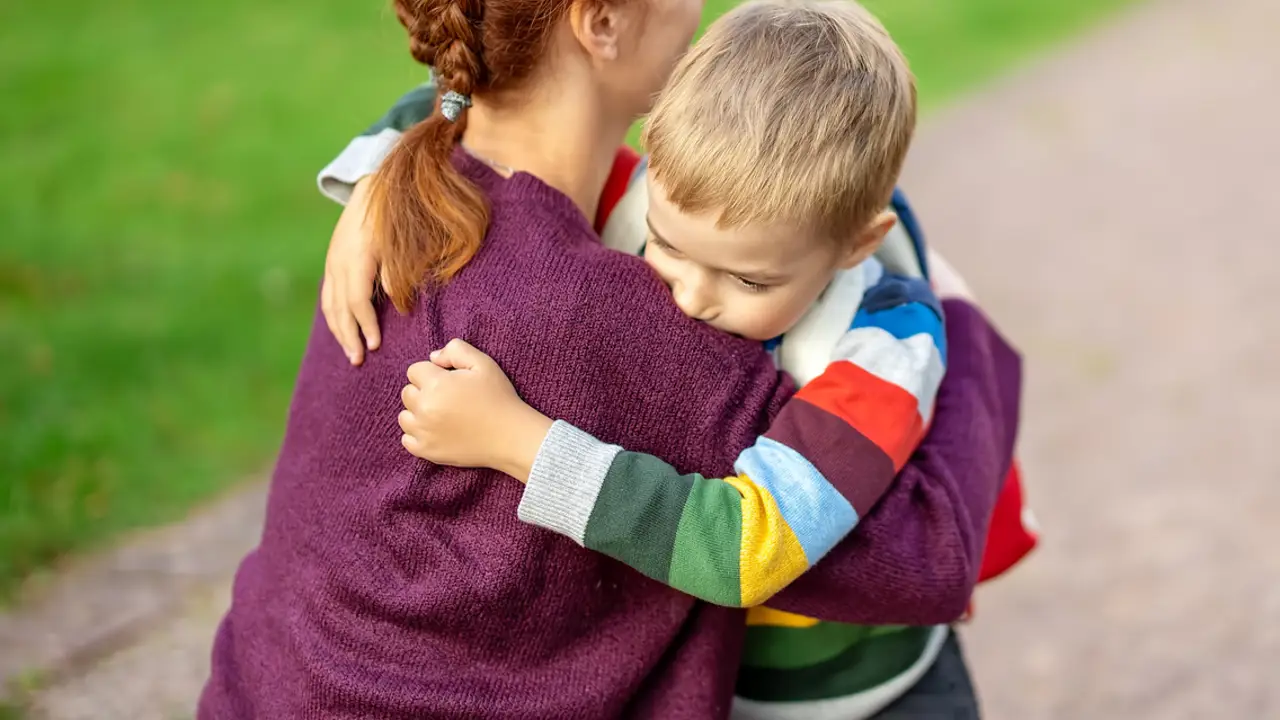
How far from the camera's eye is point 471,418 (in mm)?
1414

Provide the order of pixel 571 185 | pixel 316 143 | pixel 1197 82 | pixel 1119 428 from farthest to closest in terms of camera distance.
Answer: pixel 1197 82
pixel 316 143
pixel 1119 428
pixel 571 185

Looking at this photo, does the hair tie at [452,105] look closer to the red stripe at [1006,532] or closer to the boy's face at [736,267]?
the boy's face at [736,267]

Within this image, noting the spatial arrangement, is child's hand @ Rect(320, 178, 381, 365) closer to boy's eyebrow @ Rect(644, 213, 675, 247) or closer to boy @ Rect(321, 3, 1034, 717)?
boy @ Rect(321, 3, 1034, 717)

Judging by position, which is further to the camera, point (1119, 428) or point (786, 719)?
point (1119, 428)

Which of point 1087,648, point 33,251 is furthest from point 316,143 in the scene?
point 1087,648

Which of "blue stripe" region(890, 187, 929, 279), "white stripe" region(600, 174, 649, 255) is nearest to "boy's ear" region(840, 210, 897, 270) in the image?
"blue stripe" region(890, 187, 929, 279)

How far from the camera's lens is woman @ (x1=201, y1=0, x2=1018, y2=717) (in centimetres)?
148

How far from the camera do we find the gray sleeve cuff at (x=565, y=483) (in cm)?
141

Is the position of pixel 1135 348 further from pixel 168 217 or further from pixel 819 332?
pixel 168 217

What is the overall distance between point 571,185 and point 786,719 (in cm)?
79

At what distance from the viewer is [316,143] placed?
5.78m

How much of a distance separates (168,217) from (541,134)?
12.3 feet

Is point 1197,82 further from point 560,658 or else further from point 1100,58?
point 560,658

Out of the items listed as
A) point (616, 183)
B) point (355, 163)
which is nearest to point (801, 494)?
point (616, 183)
